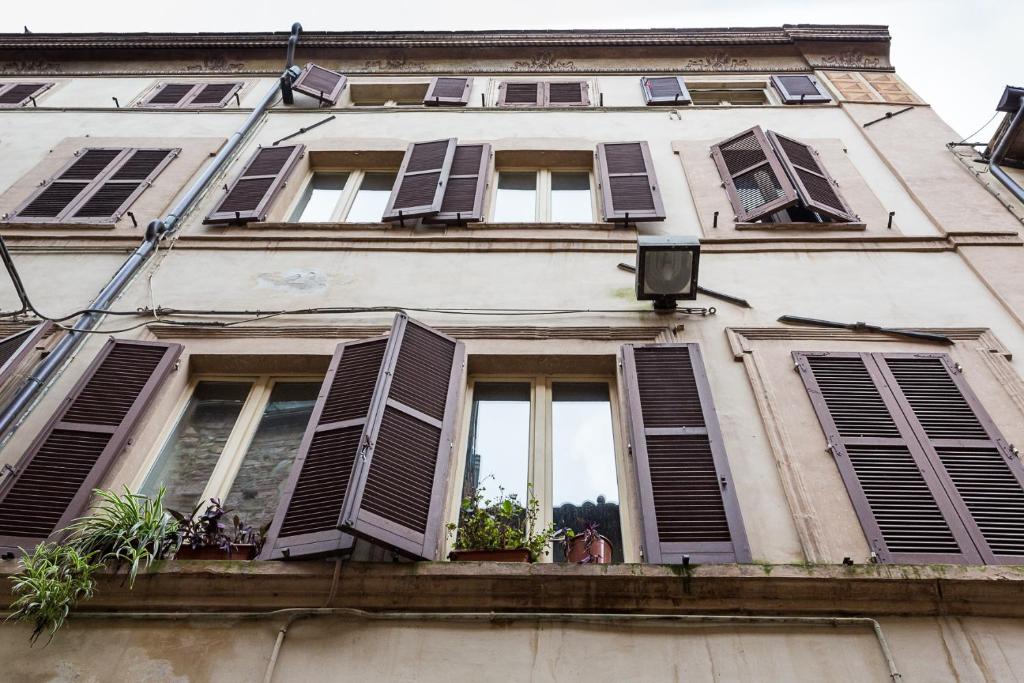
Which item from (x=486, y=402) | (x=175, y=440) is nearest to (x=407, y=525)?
(x=486, y=402)

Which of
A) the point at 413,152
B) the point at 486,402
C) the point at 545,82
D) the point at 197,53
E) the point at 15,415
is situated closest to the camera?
the point at 15,415

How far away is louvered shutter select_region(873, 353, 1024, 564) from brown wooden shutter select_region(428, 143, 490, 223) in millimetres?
4045

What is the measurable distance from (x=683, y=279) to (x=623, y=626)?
10.1ft

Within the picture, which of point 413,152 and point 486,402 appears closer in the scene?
point 486,402

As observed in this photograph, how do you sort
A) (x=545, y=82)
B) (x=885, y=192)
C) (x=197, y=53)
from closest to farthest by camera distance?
1. (x=885, y=192)
2. (x=545, y=82)
3. (x=197, y=53)

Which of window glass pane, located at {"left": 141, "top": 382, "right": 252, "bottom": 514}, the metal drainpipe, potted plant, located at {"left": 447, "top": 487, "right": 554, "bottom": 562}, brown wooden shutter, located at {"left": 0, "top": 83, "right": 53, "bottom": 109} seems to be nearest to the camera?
potted plant, located at {"left": 447, "top": 487, "right": 554, "bottom": 562}

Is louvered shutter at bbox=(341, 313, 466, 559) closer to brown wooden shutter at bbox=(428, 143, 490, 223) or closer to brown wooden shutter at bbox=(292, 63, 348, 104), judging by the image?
brown wooden shutter at bbox=(428, 143, 490, 223)

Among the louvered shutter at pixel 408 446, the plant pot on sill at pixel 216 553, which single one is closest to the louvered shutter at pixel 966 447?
the louvered shutter at pixel 408 446

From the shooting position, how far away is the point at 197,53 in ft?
42.7

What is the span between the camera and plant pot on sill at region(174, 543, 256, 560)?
451 cm

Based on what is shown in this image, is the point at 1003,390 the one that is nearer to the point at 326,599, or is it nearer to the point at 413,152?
the point at 326,599

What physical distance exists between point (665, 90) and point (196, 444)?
8046mm

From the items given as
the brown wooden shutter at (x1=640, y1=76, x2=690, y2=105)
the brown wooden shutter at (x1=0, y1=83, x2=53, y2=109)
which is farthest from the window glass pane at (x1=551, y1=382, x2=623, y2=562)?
the brown wooden shutter at (x1=0, y1=83, x2=53, y2=109)

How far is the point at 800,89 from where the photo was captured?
11.0m
